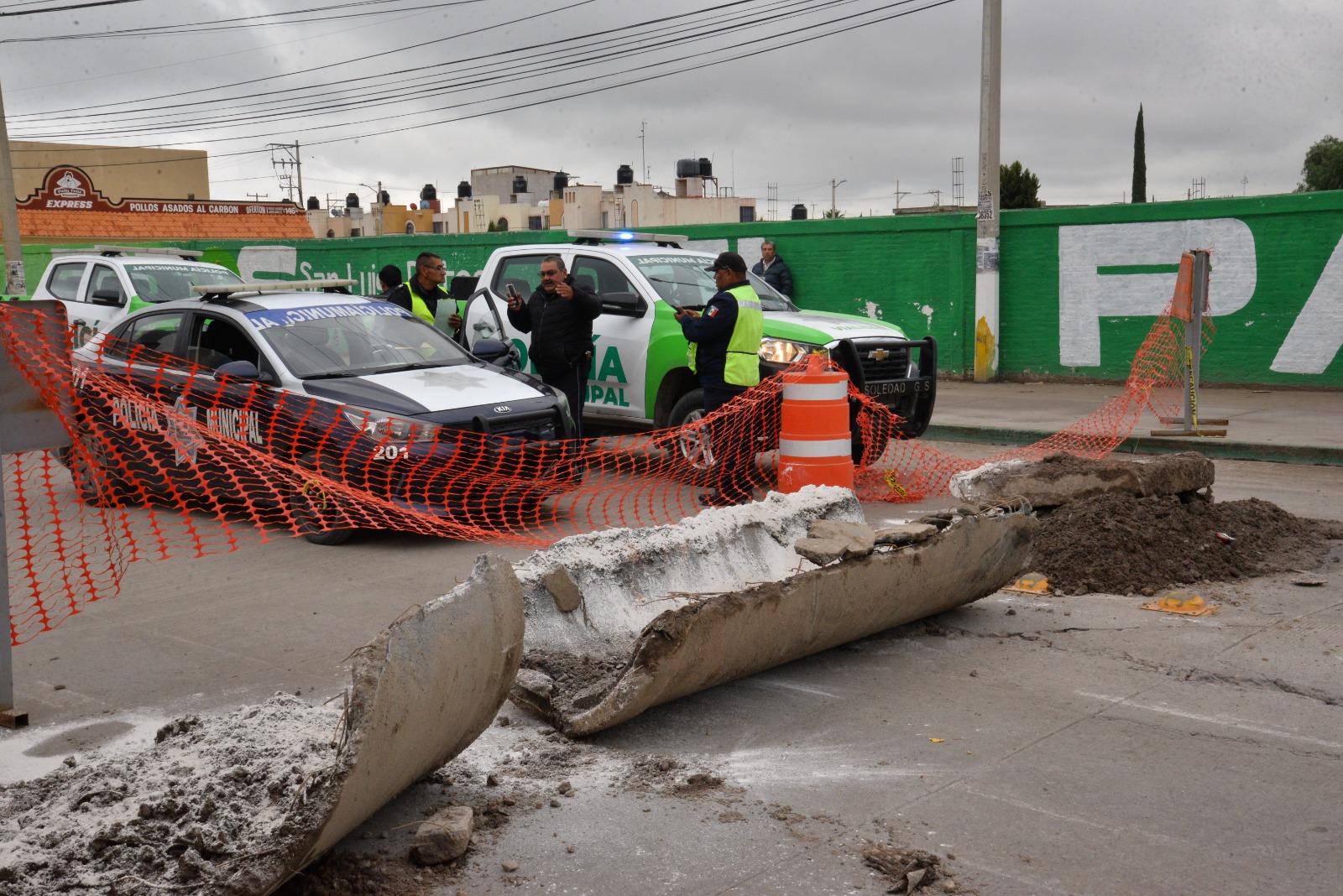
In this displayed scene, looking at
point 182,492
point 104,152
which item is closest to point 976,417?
point 182,492

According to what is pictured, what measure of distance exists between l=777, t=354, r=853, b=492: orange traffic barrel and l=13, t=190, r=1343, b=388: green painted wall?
10090mm

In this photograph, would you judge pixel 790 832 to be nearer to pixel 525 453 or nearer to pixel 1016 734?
pixel 1016 734

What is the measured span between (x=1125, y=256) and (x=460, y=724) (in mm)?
15810

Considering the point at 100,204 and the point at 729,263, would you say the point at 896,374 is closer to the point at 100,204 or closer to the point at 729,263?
the point at 729,263

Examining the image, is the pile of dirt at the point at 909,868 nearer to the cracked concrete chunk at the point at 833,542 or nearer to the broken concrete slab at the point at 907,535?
the cracked concrete chunk at the point at 833,542

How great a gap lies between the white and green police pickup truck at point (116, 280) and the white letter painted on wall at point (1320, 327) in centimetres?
1391

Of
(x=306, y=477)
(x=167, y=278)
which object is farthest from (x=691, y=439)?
(x=167, y=278)

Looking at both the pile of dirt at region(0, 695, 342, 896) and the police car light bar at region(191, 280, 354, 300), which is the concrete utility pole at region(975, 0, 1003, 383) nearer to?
the police car light bar at region(191, 280, 354, 300)

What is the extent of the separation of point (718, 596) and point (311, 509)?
13.3 feet

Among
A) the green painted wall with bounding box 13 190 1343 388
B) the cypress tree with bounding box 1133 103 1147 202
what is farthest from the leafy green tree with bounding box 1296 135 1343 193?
the green painted wall with bounding box 13 190 1343 388

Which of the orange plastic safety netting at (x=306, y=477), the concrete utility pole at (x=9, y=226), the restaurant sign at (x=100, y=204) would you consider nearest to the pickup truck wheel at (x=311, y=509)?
the orange plastic safety netting at (x=306, y=477)

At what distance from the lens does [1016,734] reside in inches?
190

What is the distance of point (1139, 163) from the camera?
136ft

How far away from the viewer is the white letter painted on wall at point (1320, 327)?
52.4ft
